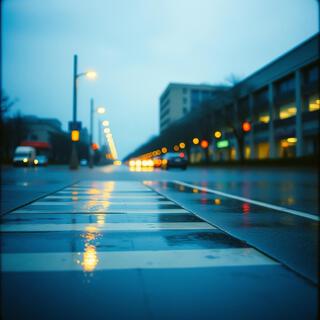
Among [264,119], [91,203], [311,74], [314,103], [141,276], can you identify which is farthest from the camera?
[264,119]

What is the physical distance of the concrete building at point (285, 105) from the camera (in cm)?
4444

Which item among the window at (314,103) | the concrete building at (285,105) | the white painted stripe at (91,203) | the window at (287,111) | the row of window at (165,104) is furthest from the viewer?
the row of window at (165,104)

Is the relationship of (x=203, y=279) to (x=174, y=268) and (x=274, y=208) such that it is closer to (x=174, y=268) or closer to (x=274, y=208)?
(x=174, y=268)

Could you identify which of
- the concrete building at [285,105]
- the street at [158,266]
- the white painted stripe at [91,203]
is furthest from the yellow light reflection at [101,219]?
the concrete building at [285,105]

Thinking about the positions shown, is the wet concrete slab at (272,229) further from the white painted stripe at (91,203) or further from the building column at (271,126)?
the building column at (271,126)

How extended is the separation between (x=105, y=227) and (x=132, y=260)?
6.70 ft

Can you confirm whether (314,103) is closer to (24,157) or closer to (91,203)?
(24,157)

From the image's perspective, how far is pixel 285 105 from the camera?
2010 inches

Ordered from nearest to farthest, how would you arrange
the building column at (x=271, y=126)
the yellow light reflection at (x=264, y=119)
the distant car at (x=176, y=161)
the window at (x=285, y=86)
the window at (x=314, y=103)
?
the distant car at (x=176, y=161) < the window at (x=314, y=103) < the window at (x=285, y=86) < the building column at (x=271, y=126) < the yellow light reflection at (x=264, y=119)

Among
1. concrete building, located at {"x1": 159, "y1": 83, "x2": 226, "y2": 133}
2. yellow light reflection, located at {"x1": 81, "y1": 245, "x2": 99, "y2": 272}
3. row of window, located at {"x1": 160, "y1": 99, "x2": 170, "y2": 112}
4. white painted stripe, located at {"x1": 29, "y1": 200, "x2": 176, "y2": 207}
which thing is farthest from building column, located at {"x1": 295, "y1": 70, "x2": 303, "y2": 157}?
row of window, located at {"x1": 160, "y1": 99, "x2": 170, "y2": 112}

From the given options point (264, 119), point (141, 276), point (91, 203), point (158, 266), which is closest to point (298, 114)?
Result: point (264, 119)

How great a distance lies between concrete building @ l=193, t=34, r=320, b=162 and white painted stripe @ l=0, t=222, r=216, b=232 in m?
36.2

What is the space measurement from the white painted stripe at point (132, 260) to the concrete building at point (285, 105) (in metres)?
37.9

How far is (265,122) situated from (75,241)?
175 ft
